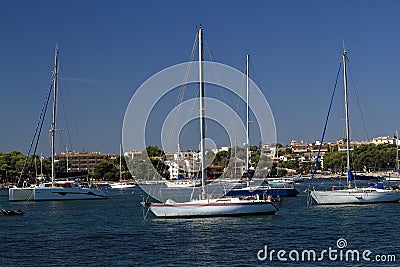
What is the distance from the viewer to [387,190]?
2333 inches

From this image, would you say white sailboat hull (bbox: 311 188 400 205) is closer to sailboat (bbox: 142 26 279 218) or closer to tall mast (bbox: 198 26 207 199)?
sailboat (bbox: 142 26 279 218)

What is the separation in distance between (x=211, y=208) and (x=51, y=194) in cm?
3462

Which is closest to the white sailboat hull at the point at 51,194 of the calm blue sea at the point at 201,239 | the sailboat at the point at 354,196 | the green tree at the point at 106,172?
the calm blue sea at the point at 201,239

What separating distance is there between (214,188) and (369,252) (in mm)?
25254

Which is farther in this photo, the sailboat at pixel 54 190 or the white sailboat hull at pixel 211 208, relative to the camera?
the sailboat at pixel 54 190

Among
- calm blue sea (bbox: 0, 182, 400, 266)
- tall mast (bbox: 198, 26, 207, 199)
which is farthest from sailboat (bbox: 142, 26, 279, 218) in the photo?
calm blue sea (bbox: 0, 182, 400, 266)

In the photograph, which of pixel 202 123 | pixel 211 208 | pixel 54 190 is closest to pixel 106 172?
pixel 54 190

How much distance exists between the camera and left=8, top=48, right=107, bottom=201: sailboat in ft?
250

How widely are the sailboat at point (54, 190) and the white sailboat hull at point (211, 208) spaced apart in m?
31.5

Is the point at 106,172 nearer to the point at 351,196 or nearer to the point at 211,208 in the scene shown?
the point at 351,196

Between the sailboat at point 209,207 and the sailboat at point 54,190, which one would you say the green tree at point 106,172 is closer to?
the sailboat at point 54,190

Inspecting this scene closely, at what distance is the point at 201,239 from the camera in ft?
122

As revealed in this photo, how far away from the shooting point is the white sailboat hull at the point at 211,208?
4544 cm

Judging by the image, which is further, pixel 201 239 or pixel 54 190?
pixel 54 190
